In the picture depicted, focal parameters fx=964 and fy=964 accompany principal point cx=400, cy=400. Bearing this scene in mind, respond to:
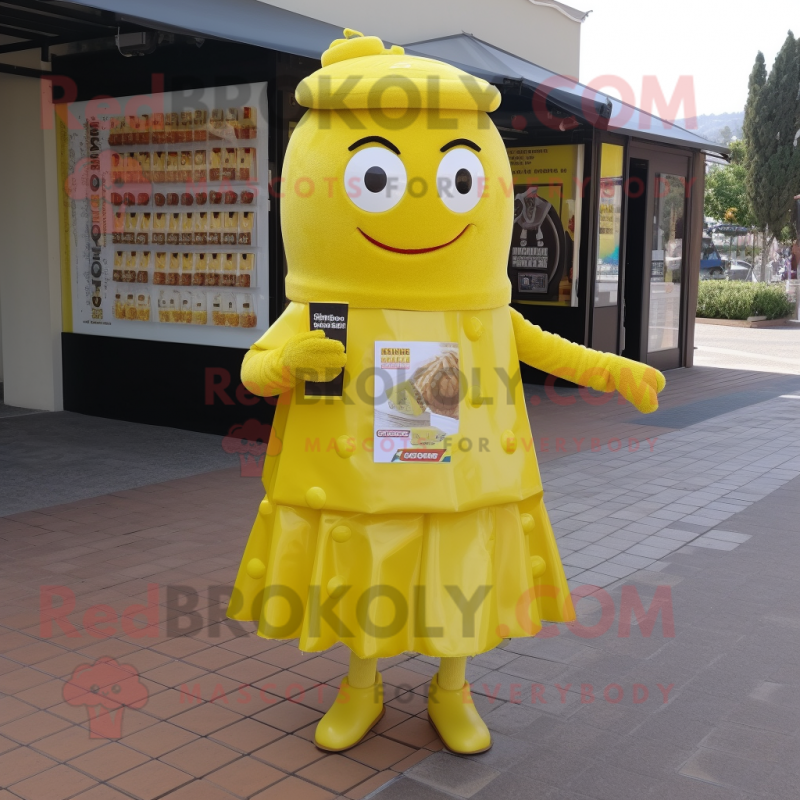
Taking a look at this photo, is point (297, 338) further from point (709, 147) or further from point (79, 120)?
point (709, 147)

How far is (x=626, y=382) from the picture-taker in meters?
3.25

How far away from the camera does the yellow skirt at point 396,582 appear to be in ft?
9.66

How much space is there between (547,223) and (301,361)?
30.3 feet

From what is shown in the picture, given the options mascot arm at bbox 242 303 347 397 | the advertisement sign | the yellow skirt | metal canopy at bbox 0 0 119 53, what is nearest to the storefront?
metal canopy at bbox 0 0 119 53

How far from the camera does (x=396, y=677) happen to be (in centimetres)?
374

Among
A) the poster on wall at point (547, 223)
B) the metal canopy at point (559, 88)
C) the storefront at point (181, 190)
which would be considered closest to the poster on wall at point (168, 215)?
the storefront at point (181, 190)

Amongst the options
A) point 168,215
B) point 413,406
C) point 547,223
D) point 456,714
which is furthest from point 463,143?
point 547,223

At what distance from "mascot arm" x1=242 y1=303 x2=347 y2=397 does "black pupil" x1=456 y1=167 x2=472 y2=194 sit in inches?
23.8

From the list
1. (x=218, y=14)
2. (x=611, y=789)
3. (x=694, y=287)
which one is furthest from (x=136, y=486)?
(x=694, y=287)

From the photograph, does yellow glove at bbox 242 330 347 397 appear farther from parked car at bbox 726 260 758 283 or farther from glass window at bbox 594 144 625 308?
parked car at bbox 726 260 758 283

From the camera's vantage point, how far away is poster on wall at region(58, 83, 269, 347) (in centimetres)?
762

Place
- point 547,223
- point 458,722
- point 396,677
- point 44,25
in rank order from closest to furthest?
point 458,722
point 396,677
point 44,25
point 547,223

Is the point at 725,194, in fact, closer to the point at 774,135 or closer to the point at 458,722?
the point at 774,135

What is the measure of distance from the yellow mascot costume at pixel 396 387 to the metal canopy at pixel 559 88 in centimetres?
521
